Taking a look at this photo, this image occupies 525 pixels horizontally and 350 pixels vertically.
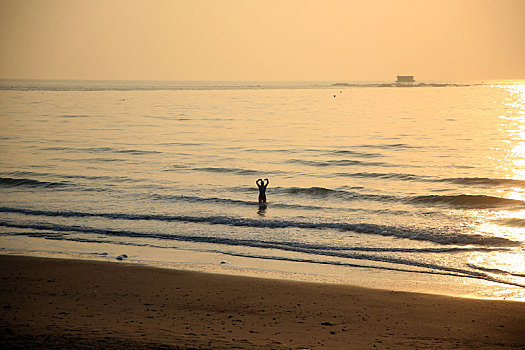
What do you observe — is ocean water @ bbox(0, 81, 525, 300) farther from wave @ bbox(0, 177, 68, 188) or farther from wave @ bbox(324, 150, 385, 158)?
wave @ bbox(324, 150, 385, 158)

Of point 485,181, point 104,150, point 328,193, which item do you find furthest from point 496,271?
point 104,150

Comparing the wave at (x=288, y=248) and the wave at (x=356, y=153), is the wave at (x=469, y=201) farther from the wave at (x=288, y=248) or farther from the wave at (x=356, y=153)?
the wave at (x=356, y=153)

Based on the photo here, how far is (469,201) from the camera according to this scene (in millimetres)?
21969

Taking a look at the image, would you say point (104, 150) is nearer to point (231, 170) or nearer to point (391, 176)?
point (231, 170)

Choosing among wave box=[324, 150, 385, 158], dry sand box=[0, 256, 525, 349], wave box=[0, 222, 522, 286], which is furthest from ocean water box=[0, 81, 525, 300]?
dry sand box=[0, 256, 525, 349]

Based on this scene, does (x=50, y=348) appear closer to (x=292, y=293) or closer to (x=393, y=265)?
(x=292, y=293)

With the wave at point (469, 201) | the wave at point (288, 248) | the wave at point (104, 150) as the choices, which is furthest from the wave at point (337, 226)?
the wave at point (104, 150)

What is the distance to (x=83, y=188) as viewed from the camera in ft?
80.5

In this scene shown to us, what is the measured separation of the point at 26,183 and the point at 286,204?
12.2 m

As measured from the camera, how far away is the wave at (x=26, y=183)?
2541 centimetres

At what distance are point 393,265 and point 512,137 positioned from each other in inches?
1430

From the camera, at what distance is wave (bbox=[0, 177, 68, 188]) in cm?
2541

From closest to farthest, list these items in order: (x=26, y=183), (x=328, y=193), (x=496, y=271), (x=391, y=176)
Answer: (x=496, y=271), (x=328, y=193), (x=26, y=183), (x=391, y=176)


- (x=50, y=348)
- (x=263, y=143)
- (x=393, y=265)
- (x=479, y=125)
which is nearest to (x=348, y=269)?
(x=393, y=265)
